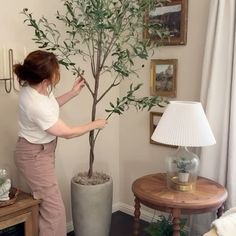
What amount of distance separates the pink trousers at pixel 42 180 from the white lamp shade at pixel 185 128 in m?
0.72

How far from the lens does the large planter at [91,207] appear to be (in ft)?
8.05

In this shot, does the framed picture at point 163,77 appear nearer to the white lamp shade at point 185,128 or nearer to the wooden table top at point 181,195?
the white lamp shade at point 185,128

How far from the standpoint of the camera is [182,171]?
218 cm

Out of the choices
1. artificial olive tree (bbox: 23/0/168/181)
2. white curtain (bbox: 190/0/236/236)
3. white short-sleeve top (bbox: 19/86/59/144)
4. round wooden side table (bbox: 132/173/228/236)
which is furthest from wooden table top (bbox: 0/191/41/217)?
white curtain (bbox: 190/0/236/236)

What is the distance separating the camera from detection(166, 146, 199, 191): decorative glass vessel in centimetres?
217

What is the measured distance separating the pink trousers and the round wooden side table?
527 mm

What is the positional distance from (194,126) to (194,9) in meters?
1.00

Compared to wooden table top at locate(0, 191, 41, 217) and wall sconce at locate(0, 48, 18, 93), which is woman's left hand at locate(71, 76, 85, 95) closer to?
wall sconce at locate(0, 48, 18, 93)

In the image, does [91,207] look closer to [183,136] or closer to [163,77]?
[183,136]

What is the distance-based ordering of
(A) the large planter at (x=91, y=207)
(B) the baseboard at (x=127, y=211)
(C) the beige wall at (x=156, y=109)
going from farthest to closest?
1. (B) the baseboard at (x=127, y=211)
2. (C) the beige wall at (x=156, y=109)
3. (A) the large planter at (x=91, y=207)

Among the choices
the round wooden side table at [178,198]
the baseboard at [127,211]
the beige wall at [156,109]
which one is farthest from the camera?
the baseboard at [127,211]

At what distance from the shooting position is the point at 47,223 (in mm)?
2195

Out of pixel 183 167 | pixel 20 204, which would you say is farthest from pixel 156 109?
pixel 20 204

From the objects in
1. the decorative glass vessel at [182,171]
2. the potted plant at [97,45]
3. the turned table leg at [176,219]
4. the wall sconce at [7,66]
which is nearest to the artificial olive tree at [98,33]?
the potted plant at [97,45]
